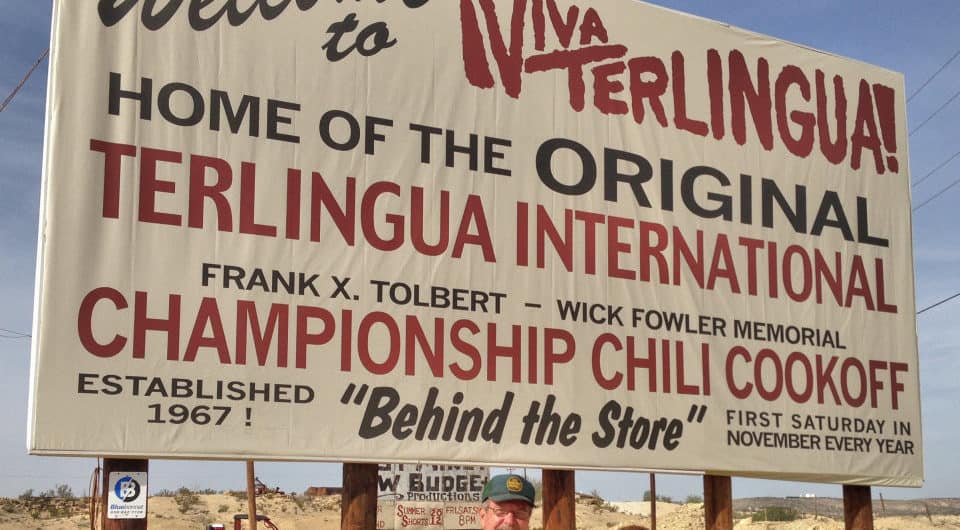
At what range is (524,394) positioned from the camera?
8445mm

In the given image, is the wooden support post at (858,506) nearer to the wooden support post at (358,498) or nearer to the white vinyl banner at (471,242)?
the white vinyl banner at (471,242)

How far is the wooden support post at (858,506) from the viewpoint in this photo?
10203 mm

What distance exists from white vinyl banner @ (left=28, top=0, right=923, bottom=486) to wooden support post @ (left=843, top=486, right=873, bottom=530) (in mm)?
376

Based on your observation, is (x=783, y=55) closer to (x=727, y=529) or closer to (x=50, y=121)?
(x=727, y=529)

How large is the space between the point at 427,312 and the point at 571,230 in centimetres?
136

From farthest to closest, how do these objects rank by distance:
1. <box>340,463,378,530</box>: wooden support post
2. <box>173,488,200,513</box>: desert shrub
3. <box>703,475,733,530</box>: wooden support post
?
1. <box>173,488,200,513</box>: desert shrub
2. <box>703,475,733,530</box>: wooden support post
3. <box>340,463,378,530</box>: wooden support post

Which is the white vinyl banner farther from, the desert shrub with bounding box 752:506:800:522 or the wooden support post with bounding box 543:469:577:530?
the desert shrub with bounding box 752:506:800:522

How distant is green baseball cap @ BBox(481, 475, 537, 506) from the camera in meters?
6.30

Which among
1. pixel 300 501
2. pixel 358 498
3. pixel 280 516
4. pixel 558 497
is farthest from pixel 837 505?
pixel 358 498

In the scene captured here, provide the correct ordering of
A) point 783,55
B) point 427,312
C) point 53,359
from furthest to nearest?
point 783,55 → point 427,312 → point 53,359

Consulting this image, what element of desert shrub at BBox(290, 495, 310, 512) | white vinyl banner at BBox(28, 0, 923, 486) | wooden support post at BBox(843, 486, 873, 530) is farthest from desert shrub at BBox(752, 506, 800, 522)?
white vinyl banner at BBox(28, 0, 923, 486)

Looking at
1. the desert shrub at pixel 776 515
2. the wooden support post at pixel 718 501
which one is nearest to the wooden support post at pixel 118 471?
the wooden support post at pixel 718 501

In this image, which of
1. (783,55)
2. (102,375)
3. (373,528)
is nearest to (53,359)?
(102,375)

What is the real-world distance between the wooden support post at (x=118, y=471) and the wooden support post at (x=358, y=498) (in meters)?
1.32
